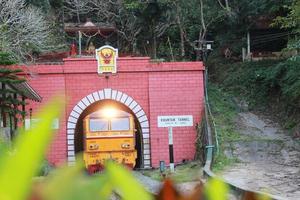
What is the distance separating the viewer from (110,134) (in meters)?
16.1

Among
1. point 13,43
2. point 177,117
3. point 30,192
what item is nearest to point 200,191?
point 30,192

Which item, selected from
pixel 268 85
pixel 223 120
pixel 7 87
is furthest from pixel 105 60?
pixel 268 85

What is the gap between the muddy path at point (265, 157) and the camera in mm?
10492

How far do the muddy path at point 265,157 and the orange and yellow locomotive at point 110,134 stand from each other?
2797 mm

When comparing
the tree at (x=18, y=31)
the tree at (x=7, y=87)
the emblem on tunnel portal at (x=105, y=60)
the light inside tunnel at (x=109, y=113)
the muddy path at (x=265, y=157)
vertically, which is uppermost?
the tree at (x=18, y=31)

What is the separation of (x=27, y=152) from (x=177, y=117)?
16824 mm

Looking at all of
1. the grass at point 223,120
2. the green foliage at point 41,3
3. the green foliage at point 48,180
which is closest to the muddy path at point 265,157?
the grass at point 223,120

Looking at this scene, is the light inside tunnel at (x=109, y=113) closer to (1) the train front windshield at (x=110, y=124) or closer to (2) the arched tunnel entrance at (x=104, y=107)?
(1) the train front windshield at (x=110, y=124)

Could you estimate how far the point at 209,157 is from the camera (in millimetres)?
14422

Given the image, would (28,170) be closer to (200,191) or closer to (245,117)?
(200,191)

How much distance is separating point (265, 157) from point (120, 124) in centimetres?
428

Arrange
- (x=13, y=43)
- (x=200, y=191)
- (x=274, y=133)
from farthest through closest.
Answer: (x=274, y=133) → (x=13, y=43) → (x=200, y=191)

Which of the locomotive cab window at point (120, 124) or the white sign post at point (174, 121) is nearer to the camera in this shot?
the locomotive cab window at point (120, 124)

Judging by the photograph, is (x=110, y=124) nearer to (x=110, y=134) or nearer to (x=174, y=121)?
(x=110, y=134)
